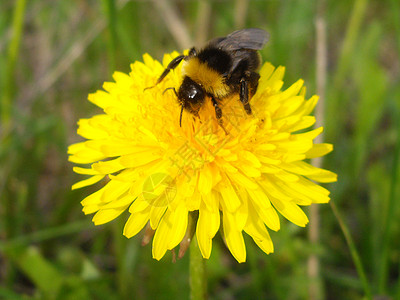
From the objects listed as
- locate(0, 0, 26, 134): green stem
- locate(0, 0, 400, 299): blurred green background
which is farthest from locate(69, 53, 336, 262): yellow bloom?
locate(0, 0, 26, 134): green stem

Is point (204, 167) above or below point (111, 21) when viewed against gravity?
below

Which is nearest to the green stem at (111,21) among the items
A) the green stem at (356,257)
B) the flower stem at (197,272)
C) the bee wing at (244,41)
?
the bee wing at (244,41)

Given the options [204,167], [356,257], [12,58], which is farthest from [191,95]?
[12,58]

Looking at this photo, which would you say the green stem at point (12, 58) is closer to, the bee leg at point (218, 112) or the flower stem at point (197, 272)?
the bee leg at point (218, 112)

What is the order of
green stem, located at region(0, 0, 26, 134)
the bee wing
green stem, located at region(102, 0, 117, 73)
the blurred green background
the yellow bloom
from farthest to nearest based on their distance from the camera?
green stem, located at region(0, 0, 26, 134), the blurred green background, green stem, located at region(102, 0, 117, 73), the bee wing, the yellow bloom

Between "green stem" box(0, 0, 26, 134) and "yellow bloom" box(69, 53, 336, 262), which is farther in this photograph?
"green stem" box(0, 0, 26, 134)

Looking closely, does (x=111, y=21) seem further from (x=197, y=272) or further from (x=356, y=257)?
(x=356, y=257)

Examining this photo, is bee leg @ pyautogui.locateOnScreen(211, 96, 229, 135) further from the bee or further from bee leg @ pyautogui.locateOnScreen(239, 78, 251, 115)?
bee leg @ pyautogui.locateOnScreen(239, 78, 251, 115)
